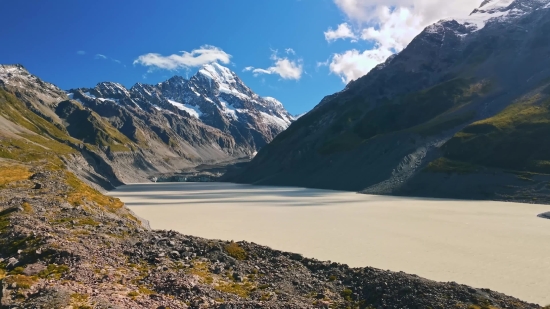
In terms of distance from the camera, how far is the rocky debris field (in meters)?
18.0

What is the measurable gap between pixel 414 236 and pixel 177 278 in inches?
1329

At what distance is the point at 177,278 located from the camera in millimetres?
21188

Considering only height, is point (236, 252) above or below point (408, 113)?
below

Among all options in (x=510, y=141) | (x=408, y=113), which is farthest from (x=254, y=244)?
(x=408, y=113)

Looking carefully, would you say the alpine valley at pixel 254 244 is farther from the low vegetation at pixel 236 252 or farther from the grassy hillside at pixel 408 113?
the grassy hillside at pixel 408 113

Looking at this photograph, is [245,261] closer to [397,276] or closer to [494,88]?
[397,276]

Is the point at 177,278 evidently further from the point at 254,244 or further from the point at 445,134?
the point at 445,134

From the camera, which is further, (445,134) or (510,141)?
(445,134)

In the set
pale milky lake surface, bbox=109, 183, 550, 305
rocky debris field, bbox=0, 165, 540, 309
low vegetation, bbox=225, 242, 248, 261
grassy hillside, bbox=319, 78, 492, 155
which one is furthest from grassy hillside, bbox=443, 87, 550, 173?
low vegetation, bbox=225, 242, 248, 261

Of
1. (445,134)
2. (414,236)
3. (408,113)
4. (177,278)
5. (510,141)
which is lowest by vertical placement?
(414,236)

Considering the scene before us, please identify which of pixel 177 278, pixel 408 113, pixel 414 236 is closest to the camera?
pixel 177 278

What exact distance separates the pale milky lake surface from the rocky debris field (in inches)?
334

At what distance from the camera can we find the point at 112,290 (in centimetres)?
1877

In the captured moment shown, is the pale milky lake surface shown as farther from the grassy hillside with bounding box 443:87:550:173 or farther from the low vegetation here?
the grassy hillside with bounding box 443:87:550:173
